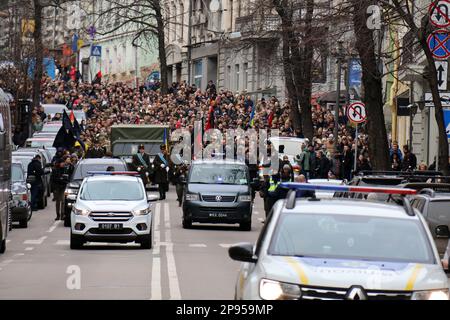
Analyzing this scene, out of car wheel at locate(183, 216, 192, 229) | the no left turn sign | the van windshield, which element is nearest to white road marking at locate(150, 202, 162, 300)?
car wheel at locate(183, 216, 192, 229)

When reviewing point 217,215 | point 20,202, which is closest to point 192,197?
point 217,215

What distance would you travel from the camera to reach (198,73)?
90.8 m

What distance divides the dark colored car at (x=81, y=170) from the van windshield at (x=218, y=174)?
218 cm

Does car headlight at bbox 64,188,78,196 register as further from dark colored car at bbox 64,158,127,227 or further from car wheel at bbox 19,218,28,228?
car wheel at bbox 19,218,28,228

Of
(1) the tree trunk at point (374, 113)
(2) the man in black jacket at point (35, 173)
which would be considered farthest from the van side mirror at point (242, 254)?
(2) the man in black jacket at point (35, 173)

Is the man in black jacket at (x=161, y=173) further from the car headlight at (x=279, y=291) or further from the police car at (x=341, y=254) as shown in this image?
the car headlight at (x=279, y=291)

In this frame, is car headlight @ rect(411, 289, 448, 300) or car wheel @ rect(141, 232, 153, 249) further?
car wheel @ rect(141, 232, 153, 249)

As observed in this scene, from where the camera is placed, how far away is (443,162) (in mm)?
31656

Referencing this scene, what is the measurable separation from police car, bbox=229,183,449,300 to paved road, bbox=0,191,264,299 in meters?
4.59

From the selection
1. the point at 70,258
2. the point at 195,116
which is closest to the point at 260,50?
the point at 195,116

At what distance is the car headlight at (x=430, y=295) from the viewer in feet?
37.4

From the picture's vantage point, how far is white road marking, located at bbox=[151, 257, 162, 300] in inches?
679
